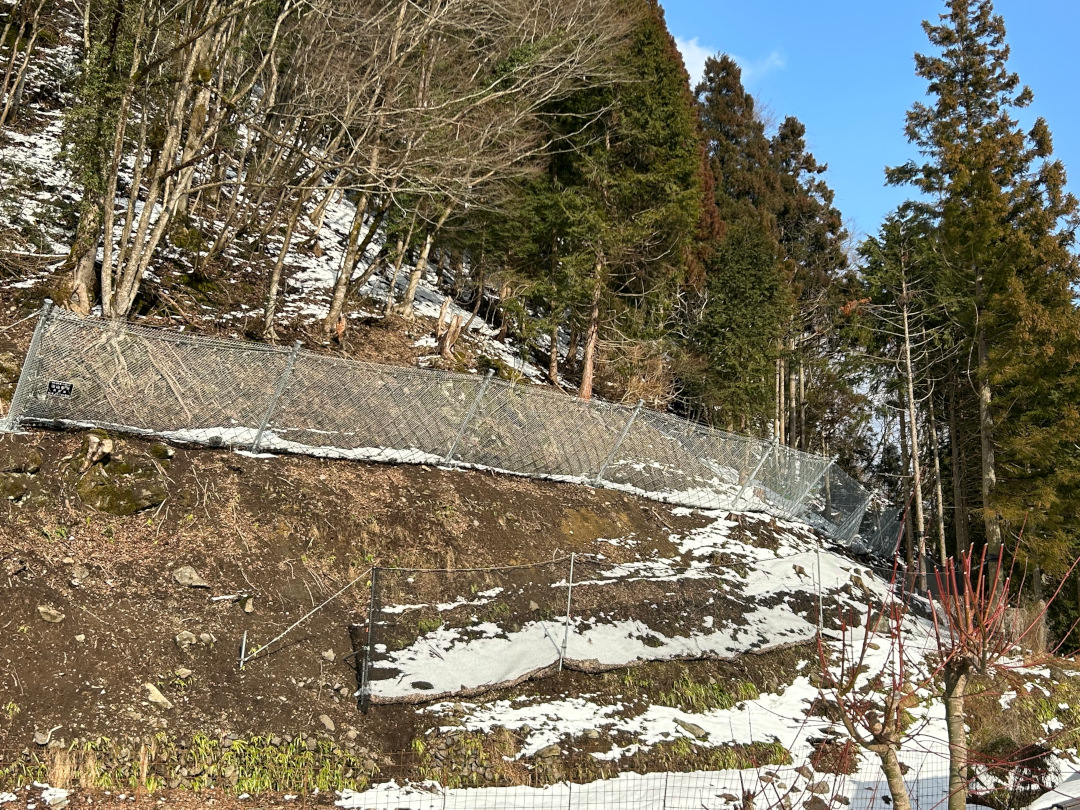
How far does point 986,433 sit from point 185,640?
47.2 feet

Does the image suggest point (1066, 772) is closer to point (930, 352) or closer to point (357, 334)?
point (930, 352)

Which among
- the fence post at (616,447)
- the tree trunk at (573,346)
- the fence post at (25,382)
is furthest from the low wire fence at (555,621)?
the tree trunk at (573,346)

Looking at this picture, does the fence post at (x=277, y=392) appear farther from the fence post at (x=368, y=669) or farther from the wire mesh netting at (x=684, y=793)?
the wire mesh netting at (x=684, y=793)

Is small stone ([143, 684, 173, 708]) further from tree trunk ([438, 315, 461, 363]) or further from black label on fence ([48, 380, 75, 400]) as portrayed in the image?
tree trunk ([438, 315, 461, 363])

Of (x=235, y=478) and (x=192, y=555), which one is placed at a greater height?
(x=235, y=478)

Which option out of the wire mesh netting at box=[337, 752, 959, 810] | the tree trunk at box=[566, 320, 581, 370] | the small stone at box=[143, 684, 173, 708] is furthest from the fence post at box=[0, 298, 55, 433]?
the tree trunk at box=[566, 320, 581, 370]

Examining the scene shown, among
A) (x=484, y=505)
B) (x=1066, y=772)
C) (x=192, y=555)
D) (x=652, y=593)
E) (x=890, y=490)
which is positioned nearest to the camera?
(x=192, y=555)

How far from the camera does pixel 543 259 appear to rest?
19438 millimetres

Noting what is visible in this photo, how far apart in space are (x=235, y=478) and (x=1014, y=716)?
9620 millimetres

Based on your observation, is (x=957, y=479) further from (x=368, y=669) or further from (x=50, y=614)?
(x=50, y=614)

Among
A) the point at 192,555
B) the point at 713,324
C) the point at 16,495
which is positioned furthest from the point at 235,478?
the point at 713,324

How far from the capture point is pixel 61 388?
27.5 ft

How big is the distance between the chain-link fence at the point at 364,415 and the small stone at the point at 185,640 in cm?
291

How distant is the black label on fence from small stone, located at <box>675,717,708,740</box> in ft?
23.2
